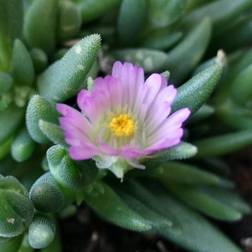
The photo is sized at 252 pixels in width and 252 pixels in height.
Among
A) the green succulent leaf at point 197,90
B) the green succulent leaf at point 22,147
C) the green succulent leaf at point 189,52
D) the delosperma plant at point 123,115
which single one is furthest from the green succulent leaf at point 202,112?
the green succulent leaf at point 22,147

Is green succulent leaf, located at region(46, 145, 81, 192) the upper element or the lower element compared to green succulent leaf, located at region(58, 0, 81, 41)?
lower

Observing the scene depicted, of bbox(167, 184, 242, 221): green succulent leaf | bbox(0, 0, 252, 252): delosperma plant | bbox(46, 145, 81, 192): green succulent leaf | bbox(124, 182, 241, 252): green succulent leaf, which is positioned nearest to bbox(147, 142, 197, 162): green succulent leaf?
bbox(0, 0, 252, 252): delosperma plant

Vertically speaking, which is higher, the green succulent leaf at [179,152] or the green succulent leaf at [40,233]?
the green succulent leaf at [179,152]

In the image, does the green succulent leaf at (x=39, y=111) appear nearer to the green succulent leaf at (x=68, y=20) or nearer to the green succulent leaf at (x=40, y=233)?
the green succulent leaf at (x=40, y=233)

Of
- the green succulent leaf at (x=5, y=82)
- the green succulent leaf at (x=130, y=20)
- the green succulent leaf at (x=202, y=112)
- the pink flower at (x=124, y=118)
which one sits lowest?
the green succulent leaf at (x=202, y=112)

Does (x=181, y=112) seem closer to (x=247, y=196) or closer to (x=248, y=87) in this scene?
(x=248, y=87)

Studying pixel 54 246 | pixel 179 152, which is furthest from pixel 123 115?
pixel 54 246

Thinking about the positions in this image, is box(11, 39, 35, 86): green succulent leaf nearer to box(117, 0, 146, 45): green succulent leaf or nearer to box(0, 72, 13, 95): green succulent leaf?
box(0, 72, 13, 95): green succulent leaf

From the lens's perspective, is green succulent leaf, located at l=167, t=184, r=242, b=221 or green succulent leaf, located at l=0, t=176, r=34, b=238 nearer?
green succulent leaf, located at l=0, t=176, r=34, b=238

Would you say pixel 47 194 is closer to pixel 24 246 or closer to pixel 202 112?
pixel 24 246
